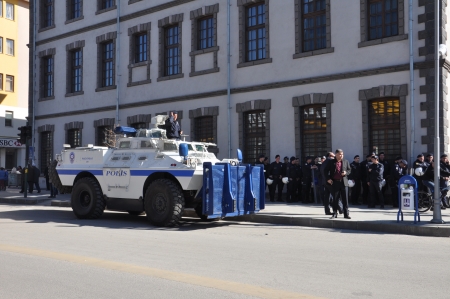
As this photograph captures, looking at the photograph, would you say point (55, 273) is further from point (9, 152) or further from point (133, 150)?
point (9, 152)

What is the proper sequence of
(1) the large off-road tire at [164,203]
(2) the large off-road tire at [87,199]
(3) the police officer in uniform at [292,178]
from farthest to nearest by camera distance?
(3) the police officer in uniform at [292,178] → (2) the large off-road tire at [87,199] → (1) the large off-road tire at [164,203]

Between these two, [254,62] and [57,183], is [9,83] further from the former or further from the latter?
[57,183]

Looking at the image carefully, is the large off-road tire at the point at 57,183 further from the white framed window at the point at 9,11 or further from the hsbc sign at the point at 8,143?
the white framed window at the point at 9,11

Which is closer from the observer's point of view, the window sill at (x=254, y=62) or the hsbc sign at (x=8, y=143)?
the window sill at (x=254, y=62)

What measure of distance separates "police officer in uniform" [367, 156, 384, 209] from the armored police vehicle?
416cm

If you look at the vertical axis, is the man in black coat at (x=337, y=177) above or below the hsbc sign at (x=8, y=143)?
below

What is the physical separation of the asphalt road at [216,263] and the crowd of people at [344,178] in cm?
194

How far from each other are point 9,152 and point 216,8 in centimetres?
3335

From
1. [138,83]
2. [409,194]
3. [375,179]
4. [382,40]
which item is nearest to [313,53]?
[382,40]

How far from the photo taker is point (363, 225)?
13.1 metres

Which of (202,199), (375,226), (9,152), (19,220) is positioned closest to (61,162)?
(19,220)

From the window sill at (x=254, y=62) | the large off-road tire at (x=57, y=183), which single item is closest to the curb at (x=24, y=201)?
the large off-road tire at (x=57, y=183)

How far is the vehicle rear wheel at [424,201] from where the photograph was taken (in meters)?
15.4

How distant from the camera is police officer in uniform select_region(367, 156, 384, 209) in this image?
16.7 meters
